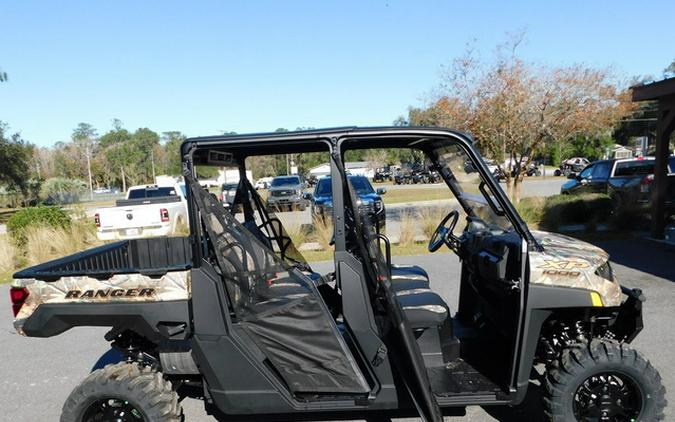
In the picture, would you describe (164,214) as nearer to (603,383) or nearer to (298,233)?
(298,233)

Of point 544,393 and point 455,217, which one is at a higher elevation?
point 455,217

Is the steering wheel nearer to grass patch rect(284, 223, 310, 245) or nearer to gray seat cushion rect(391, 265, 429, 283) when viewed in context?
gray seat cushion rect(391, 265, 429, 283)

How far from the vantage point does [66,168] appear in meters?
70.2

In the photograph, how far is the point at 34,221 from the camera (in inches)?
419

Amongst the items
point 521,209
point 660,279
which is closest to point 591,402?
point 660,279

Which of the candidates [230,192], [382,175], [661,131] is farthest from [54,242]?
[382,175]

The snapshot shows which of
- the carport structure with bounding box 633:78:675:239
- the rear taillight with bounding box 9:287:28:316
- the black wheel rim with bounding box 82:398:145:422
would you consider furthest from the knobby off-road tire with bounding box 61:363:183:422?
the carport structure with bounding box 633:78:675:239

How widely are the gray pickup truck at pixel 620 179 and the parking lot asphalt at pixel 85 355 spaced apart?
488 cm

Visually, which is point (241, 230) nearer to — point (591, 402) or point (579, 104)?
point (591, 402)

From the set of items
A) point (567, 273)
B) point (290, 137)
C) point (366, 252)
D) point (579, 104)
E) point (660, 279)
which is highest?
point (579, 104)

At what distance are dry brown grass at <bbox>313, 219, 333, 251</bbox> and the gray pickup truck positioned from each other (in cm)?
717

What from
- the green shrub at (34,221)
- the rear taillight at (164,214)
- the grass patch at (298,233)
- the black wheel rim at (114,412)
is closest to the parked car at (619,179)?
the grass patch at (298,233)

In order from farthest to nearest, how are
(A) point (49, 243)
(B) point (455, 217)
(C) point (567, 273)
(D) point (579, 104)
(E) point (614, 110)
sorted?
(E) point (614, 110), (D) point (579, 104), (A) point (49, 243), (B) point (455, 217), (C) point (567, 273)

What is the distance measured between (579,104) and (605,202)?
8.91 feet
